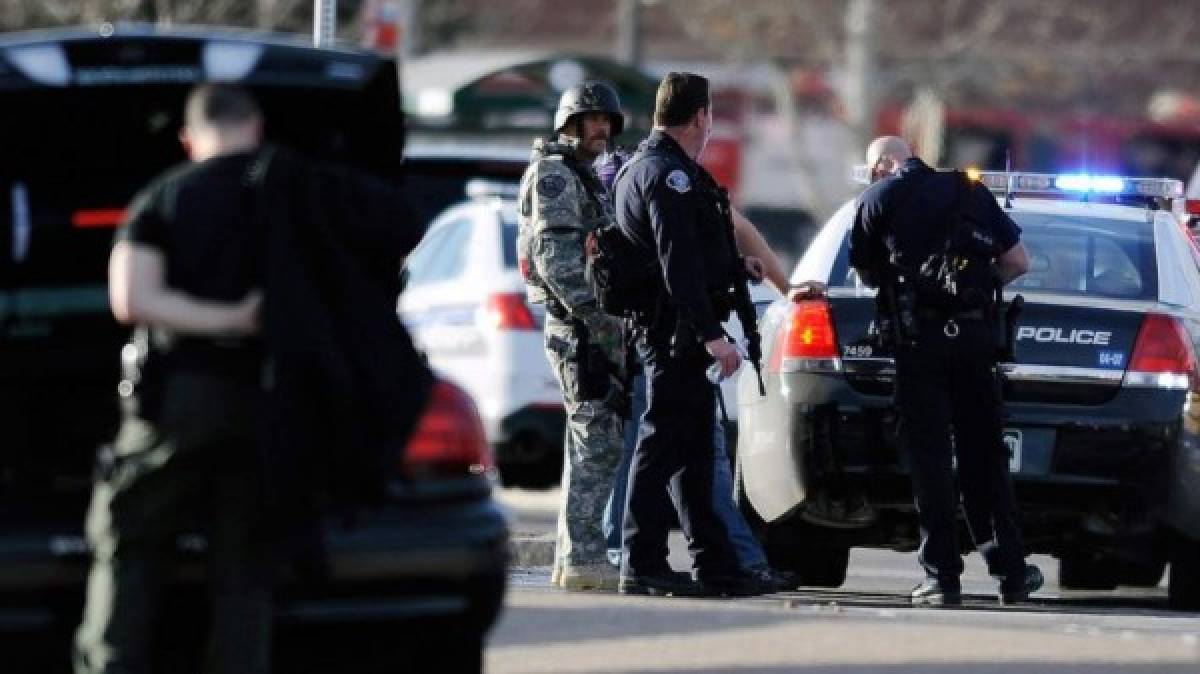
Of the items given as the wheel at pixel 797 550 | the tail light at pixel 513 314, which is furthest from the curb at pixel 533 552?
the tail light at pixel 513 314

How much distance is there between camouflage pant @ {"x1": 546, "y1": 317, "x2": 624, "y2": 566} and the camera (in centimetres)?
1012

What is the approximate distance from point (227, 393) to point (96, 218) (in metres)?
1.18

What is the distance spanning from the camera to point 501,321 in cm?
1425

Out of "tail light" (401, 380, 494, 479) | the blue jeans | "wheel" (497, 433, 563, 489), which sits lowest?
"wheel" (497, 433, 563, 489)

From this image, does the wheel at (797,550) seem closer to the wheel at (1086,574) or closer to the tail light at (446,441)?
the wheel at (1086,574)

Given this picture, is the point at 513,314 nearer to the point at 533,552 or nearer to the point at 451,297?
the point at 451,297

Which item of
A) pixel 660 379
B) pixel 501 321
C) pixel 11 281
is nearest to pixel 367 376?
pixel 11 281

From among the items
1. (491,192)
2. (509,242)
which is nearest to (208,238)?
(509,242)

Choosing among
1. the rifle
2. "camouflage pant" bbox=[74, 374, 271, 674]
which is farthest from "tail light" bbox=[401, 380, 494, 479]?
the rifle

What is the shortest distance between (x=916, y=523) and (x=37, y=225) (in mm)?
4050

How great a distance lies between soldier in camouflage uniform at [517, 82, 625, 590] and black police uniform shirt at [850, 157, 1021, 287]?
0.81 meters

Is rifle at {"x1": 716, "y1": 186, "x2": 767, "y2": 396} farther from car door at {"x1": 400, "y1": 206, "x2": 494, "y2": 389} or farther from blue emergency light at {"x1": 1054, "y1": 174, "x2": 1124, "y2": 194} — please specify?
car door at {"x1": 400, "y1": 206, "x2": 494, "y2": 389}

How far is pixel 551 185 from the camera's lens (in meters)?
9.94

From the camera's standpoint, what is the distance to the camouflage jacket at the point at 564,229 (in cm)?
990
